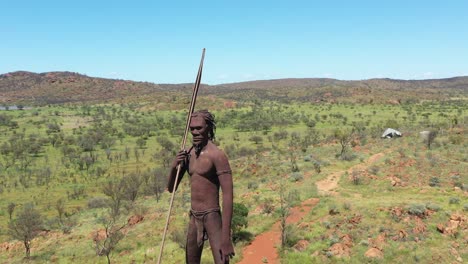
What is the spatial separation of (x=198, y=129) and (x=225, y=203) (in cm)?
114

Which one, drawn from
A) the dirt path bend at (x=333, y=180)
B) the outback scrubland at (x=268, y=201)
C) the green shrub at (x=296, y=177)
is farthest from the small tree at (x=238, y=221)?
the green shrub at (x=296, y=177)

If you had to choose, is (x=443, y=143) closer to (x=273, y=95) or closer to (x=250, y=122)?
(x=250, y=122)

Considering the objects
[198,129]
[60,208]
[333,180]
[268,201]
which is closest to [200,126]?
[198,129]

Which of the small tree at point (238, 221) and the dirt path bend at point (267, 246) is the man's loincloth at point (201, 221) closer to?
the dirt path bend at point (267, 246)

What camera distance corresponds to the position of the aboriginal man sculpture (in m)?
5.03

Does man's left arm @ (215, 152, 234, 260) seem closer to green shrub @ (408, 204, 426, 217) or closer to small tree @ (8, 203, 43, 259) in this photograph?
green shrub @ (408, 204, 426, 217)

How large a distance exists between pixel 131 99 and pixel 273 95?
49555 millimetres

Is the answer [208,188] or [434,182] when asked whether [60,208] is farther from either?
[434,182]

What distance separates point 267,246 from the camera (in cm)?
1409

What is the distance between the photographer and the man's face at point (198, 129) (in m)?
5.21

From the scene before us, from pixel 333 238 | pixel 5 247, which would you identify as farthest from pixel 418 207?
pixel 5 247

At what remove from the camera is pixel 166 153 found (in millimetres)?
41719

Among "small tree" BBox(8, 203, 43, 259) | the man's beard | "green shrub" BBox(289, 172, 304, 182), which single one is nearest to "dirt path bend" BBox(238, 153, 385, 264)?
"green shrub" BBox(289, 172, 304, 182)

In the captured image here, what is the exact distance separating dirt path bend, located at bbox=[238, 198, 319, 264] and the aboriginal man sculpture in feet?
27.4
